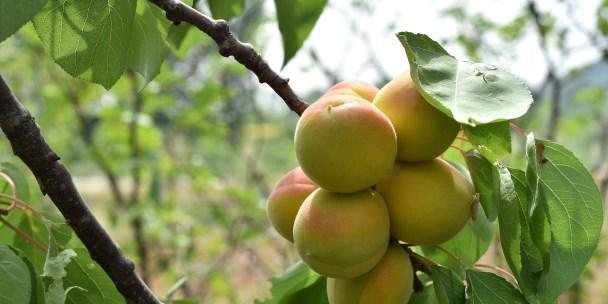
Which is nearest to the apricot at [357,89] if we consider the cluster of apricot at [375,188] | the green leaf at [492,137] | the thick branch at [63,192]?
the cluster of apricot at [375,188]

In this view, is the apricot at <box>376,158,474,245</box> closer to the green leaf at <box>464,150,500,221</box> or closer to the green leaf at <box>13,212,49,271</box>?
the green leaf at <box>464,150,500,221</box>

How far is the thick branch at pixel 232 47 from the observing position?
0.58 meters

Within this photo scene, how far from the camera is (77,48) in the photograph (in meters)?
0.55

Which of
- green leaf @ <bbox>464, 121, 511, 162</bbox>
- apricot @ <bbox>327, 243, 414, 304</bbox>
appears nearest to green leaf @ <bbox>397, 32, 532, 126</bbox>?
green leaf @ <bbox>464, 121, 511, 162</bbox>

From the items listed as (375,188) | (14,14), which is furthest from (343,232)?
(14,14)

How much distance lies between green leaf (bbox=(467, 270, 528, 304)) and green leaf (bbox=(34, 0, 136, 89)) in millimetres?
369

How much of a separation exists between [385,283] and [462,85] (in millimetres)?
185

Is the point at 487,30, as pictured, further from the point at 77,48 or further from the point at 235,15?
the point at 77,48

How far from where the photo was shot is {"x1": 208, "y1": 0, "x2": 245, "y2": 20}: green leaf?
2.75 ft

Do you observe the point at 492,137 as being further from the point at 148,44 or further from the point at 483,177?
the point at 148,44

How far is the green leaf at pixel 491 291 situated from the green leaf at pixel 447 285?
12 mm

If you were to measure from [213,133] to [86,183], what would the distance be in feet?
36.6

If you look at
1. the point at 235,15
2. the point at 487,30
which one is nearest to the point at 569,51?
the point at 487,30

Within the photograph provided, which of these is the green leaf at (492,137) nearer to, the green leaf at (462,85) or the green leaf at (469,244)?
the green leaf at (462,85)
